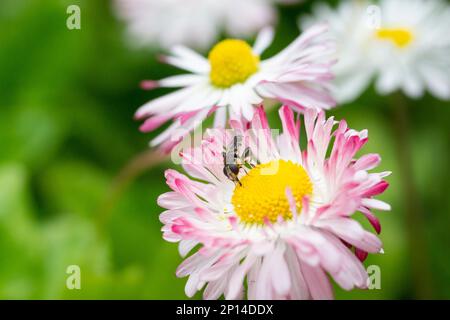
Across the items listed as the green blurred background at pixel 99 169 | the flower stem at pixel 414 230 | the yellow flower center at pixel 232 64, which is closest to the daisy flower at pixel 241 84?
the yellow flower center at pixel 232 64

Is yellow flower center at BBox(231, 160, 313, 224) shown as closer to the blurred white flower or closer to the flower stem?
the flower stem

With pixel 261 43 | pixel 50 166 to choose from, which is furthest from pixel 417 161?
pixel 50 166

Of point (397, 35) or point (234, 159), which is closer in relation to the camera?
point (234, 159)

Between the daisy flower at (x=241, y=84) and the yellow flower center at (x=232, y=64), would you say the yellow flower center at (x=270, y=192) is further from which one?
the yellow flower center at (x=232, y=64)

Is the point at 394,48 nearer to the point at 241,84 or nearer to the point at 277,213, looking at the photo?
the point at 241,84

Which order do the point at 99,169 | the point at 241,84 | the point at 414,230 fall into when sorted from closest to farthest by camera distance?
1. the point at 241,84
2. the point at 414,230
3. the point at 99,169

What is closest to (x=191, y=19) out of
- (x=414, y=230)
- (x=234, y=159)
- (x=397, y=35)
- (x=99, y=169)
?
(x=99, y=169)

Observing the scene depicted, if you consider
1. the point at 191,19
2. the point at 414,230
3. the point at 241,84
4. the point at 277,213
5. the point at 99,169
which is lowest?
the point at 277,213
